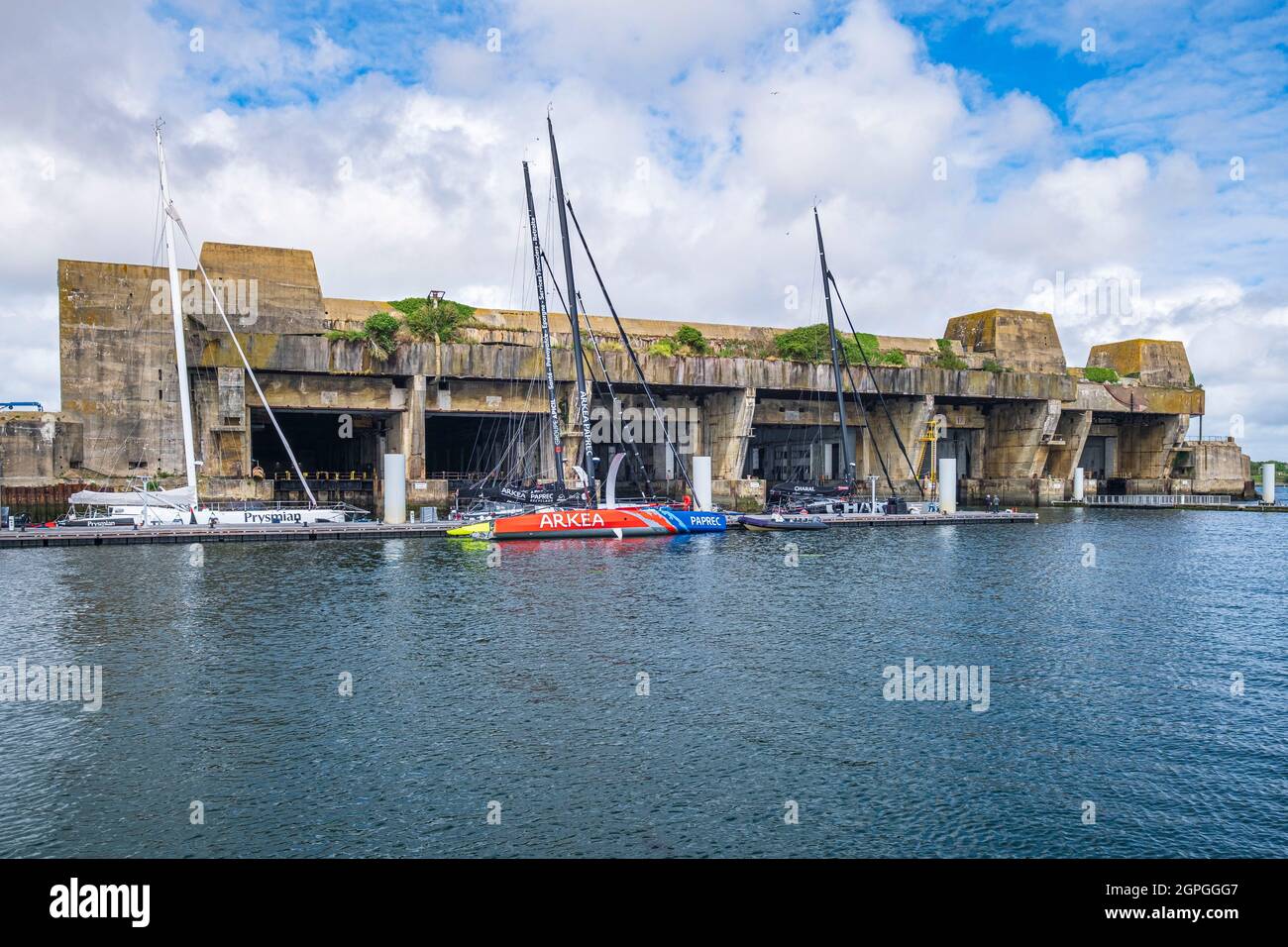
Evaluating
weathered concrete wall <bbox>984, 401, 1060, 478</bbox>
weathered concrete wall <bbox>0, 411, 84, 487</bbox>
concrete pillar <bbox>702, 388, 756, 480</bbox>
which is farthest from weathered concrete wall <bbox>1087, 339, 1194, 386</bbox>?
weathered concrete wall <bbox>0, 411, 84, 487</bbox>

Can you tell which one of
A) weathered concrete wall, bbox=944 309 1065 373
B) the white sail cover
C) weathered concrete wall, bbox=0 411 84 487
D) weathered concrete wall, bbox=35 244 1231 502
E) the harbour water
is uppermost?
weathered concrete wall, bbox=944 309 1065 373

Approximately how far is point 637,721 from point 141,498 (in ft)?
154

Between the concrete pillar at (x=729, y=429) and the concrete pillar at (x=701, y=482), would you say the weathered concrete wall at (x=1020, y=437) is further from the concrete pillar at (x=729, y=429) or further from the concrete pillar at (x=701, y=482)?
the concrete pillar at (x=701, y=482)

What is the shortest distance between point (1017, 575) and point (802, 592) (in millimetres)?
Answer: 11713

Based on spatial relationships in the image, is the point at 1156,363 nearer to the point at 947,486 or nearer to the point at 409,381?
the point at 947,486

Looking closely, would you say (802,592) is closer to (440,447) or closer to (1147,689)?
(1147,689)

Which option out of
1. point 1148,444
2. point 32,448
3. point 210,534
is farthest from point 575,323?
point 1148,444

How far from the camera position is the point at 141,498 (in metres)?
54.9

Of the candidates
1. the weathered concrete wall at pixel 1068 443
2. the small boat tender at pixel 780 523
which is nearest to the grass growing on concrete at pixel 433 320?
the small boat tender at pixel 780 523

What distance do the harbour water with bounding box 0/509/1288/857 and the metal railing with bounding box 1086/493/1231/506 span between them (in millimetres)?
63851

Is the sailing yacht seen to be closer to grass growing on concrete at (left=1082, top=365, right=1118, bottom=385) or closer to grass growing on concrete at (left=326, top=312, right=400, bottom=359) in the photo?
grass growing on concrete at (left=326, top=312, right=400, bottom=359)

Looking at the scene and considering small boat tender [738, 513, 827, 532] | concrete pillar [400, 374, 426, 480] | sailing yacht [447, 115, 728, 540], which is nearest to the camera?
sailing yacht [447, 115, 728, 540]

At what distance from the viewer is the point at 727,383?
79.3 m

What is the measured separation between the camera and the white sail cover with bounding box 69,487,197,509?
177 feet
